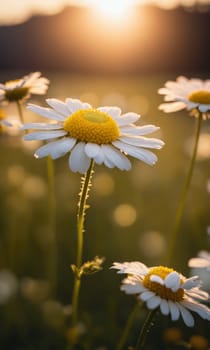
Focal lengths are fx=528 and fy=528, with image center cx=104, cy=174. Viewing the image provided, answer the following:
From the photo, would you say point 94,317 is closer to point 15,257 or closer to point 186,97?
point 15,257

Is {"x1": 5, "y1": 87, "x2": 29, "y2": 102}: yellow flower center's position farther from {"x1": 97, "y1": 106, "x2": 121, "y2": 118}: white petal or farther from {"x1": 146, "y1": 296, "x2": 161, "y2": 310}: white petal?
{"x1": 146, "y1": 296, "x2": 161, "y2": 310}: white petal

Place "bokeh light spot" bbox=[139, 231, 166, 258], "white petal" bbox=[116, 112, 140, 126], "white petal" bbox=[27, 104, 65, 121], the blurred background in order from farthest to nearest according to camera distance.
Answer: "bokeh light spot" bbox=[139, 231, 166, 258] < the blurred background < "white petal" bbox=[116, 112, 140, 126] < "white petal" bbox=[27, 104, 65, 121]

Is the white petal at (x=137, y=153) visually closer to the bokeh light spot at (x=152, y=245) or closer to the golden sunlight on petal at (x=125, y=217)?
the bokeh light spot at (x=152, y=245)

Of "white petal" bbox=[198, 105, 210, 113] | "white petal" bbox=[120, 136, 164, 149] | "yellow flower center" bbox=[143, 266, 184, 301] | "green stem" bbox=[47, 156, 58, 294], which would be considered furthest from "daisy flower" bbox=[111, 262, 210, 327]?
"white petal" bbox=[198, 105, 210, 113]

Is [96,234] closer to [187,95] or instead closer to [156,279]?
[187,95]

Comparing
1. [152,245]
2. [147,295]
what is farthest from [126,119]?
[152,245]

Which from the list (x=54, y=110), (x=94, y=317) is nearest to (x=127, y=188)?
Answer: (x=94, y=317)
